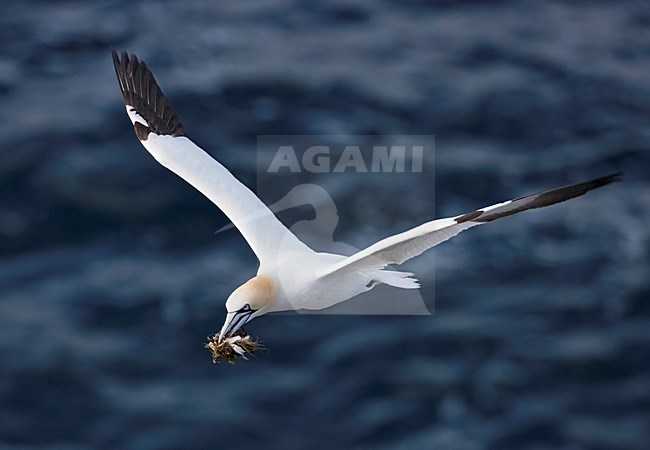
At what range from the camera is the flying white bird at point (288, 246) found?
29.2 ft

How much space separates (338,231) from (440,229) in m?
5.87

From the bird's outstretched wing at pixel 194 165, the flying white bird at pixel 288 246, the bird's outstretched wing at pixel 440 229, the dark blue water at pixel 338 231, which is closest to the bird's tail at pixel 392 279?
the flying white bird at pixel 288 246

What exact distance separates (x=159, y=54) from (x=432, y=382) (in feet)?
22.9

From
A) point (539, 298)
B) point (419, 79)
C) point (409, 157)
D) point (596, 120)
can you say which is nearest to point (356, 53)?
point (419, 79)

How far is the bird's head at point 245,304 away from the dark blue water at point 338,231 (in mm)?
3280

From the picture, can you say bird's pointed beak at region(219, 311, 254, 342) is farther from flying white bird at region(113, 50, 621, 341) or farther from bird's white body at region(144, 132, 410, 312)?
bird's white body at region(144, 132, 410, 312)

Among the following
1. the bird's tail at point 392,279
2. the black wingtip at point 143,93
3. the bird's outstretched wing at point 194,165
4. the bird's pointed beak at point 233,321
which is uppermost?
the black wingtip at point 143,93

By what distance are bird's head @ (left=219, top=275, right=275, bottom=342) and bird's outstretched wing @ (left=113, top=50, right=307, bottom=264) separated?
2.23 feet

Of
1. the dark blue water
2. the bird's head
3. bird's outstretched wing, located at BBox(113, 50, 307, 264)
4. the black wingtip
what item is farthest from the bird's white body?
the dark blue water

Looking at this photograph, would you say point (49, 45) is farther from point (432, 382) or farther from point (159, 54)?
point (432, 382)

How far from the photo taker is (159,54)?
17469mm

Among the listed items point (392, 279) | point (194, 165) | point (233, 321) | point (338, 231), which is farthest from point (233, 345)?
point (338, 231)

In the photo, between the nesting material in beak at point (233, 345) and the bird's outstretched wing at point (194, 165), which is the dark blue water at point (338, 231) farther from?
the nesting material in beak at point (233, 345)

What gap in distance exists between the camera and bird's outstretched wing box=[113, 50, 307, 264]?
10703mm
